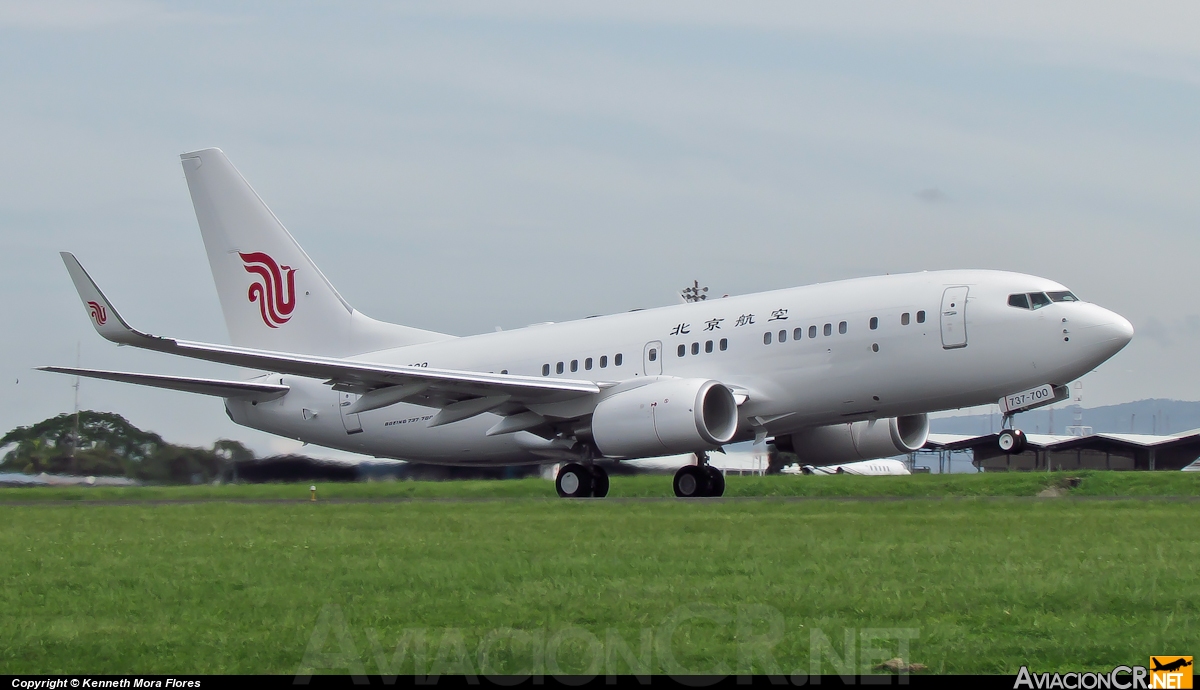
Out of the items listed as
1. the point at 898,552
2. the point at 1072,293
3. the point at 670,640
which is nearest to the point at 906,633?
the point at 670,640

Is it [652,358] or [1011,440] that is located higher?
[652,358]

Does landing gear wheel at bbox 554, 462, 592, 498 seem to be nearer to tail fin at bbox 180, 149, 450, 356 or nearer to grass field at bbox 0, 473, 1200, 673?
tail fin at bbox 180, 149, 450, 356

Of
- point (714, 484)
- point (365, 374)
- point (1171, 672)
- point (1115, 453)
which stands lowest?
point (1171, 672)

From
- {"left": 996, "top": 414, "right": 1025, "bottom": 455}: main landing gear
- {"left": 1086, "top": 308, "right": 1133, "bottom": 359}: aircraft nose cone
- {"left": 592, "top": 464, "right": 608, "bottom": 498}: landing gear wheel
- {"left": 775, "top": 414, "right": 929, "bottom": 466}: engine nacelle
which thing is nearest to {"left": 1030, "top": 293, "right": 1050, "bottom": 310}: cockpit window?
{"left": 1086, "top": 308, "right": 1133, "bottom": 359}: aircraft nose cone

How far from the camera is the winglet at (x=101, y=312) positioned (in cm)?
2309

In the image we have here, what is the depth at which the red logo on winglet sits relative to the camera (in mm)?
23188

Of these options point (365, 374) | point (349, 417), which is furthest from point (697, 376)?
point (349, 417)

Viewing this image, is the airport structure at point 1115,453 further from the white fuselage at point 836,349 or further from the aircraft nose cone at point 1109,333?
the aircraft nose cone at point 1109,333

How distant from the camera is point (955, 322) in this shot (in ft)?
75.1

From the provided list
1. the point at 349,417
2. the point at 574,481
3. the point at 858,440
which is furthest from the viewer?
the point at 349,417

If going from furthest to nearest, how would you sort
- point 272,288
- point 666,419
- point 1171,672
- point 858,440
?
point 272,288 → point 858,440 → point 666,419 → point 1171,672

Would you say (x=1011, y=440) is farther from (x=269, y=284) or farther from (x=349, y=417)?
(x=269, y=284)

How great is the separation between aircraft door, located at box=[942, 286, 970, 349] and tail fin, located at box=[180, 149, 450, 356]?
42.2 ft

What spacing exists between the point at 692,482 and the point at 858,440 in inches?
164
